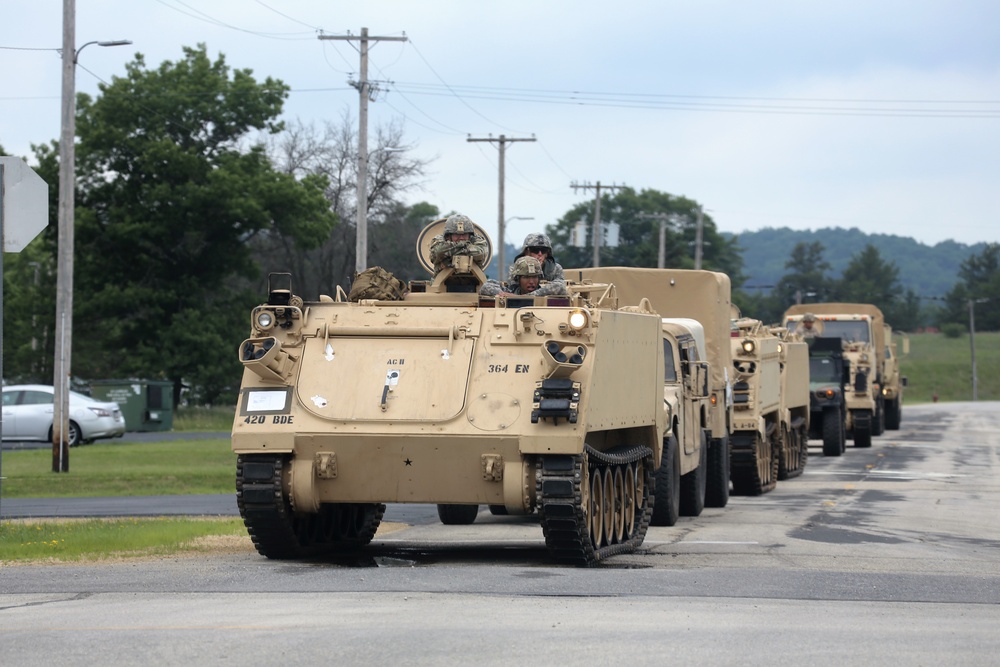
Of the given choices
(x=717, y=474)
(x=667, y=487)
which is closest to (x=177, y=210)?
(x=717, y=474)

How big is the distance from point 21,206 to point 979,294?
142882 mm

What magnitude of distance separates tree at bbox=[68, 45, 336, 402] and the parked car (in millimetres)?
12082

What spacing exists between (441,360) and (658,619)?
3978 mm

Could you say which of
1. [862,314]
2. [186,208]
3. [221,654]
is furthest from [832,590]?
[186,208]

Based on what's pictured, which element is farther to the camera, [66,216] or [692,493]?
[66,216]

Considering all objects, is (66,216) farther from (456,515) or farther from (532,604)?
(532,604)

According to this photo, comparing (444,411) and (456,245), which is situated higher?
(456,245)

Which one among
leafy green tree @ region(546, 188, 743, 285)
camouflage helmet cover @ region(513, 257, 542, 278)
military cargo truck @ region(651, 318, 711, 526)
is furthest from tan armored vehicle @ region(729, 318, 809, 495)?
leafy green tree @ region(546, 188, 743, 285)

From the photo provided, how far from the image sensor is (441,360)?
41.2ft

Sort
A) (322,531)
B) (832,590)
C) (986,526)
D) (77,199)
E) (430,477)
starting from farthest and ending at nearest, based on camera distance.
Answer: (77,199) → (986,526) → (322,531) → (430,477) → (832,590)

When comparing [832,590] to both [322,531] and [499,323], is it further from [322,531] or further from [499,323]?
[322,531]

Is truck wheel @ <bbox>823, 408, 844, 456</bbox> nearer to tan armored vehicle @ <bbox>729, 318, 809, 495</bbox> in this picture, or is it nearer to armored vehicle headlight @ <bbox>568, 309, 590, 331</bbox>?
tan armored vehicle @ <bbox>729, 318, 809, 495</bbox>

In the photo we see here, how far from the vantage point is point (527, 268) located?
1401 cm

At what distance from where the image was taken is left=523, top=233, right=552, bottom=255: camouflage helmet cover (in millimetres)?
14898
